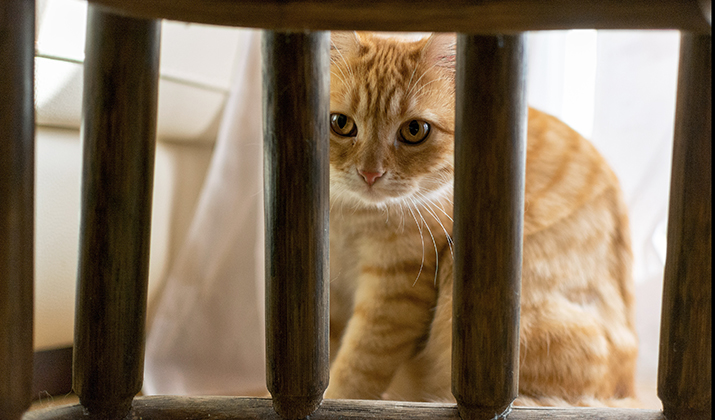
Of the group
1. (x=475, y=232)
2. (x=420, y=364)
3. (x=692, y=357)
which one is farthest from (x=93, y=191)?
(x=420, y=364)

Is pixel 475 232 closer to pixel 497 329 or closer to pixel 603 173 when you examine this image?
pixel 497 329

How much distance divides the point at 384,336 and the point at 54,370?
2.93 ft

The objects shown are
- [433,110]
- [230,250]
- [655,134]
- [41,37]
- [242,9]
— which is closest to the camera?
[242,9]

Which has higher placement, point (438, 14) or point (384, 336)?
point (438, 14)

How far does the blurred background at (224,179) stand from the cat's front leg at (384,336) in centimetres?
65

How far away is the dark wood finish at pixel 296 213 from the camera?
563 millimetres

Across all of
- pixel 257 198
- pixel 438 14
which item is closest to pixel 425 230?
pixel 438 14

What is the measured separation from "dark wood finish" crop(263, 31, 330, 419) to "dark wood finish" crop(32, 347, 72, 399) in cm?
103

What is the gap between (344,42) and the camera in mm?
1148

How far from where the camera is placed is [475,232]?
0.57 metres

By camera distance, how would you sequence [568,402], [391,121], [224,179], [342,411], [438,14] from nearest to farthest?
[438,14]
[342,411]
[568,402]
[391,121]
[224,179]

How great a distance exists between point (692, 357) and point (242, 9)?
0.57 meters

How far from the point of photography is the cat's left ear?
1073 mm

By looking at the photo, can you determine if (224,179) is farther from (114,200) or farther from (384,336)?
(114,200)
